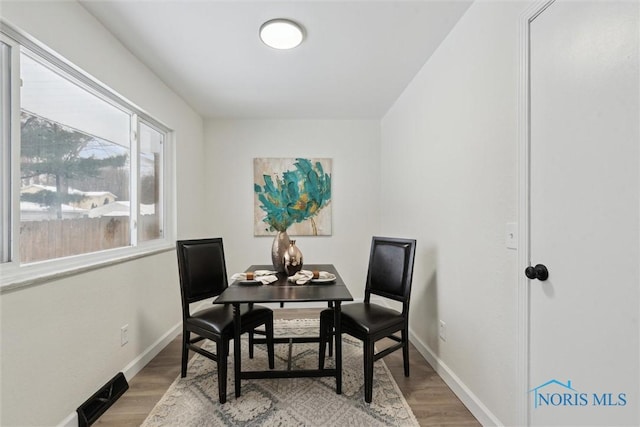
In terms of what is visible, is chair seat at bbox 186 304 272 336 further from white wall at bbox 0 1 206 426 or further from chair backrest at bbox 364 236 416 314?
chair backrest at bbox 364 236 416 314

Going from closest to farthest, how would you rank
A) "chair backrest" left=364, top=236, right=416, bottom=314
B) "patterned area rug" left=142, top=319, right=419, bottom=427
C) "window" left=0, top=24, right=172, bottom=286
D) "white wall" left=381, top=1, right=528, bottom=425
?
"window" left=0, top=24, right=172, bottom=286, "white wall" left=381, top=1, right=528, bottom=425, "patterned area rug" left=142, top=319, right=419, bottom=427, "chair backrest" left=364, top=236, right=416, bottom=314

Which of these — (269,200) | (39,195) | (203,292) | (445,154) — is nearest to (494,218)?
(445,154)

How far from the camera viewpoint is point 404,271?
2174mm

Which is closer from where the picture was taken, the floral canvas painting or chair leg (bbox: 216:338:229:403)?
chair leg (bbox: 216:338:229:403)

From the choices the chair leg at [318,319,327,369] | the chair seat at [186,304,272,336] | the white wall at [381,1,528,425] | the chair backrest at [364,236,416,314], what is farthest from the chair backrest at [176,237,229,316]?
the white wall at [381,1,528,425]

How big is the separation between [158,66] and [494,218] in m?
2.68

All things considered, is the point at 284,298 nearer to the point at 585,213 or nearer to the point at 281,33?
the point at 585,213

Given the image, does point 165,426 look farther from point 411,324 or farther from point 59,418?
point 411,324

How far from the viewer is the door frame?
1332 millimetres

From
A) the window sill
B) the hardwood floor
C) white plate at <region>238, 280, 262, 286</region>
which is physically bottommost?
the hardwood floor

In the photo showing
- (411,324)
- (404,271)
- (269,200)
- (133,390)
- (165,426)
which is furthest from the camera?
(269,200)

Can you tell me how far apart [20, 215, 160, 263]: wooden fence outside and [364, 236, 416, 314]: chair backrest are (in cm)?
198

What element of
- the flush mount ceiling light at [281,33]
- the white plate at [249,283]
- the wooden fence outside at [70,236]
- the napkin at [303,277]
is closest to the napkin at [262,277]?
the white plate at [249,283]

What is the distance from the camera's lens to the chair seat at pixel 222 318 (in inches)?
74.4
